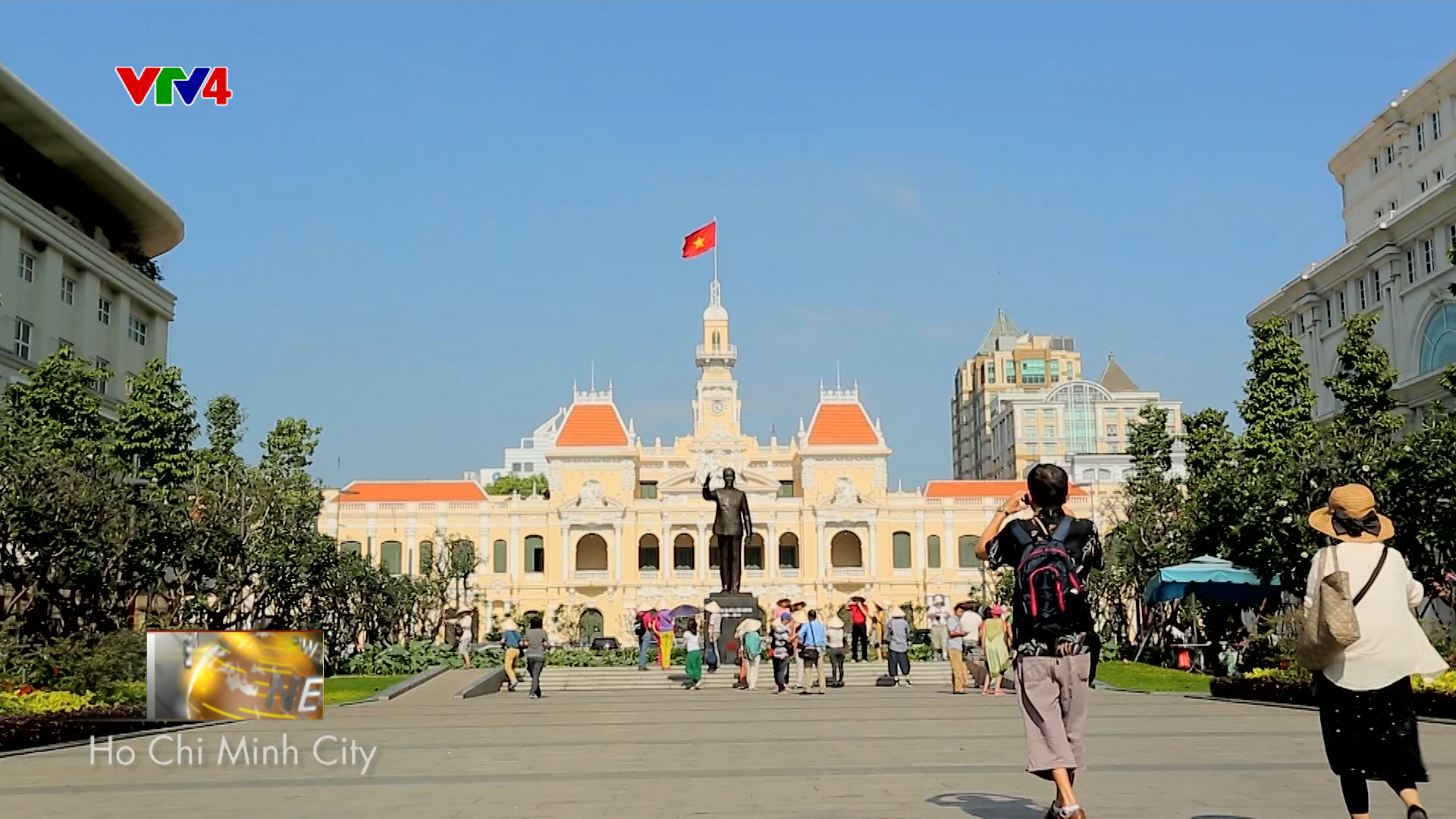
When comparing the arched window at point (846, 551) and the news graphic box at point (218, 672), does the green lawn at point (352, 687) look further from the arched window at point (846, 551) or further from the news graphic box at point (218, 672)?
the arched window at point (846, 551)

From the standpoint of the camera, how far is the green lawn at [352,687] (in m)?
22.3

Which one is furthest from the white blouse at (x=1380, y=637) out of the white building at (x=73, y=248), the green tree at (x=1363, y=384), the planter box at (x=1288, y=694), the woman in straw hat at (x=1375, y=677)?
the white building at (x=73, y=248)

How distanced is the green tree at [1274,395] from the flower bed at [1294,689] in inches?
625

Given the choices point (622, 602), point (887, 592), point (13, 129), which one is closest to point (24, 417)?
point (13, 129)

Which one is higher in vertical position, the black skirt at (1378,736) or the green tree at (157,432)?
the green tree at (157,432)

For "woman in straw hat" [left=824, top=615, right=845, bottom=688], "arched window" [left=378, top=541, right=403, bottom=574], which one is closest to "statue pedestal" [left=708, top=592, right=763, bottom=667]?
"woman in straw hat" [left=824, top=615, right=845, bottom=688]

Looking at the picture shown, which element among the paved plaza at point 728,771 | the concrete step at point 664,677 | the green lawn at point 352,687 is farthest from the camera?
the concrete step at point 664,677

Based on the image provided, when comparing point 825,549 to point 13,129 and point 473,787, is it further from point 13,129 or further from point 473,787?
point 473,787

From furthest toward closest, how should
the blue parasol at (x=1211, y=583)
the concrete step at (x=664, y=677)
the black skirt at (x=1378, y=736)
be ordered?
the concrete step at (x=664, y=677), the blue parasol at (x=1211, y=583), the black skirt at (x=1378, y=736)

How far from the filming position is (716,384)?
Answer: 8669 centimetres

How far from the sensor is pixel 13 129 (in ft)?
134

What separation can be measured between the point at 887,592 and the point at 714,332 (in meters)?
22.6

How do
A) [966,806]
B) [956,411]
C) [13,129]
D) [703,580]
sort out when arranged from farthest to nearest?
[956,411], [703,580], [13,129], [966,806]

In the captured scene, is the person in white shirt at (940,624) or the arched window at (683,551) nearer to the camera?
the person in white shirt at (940,624)
